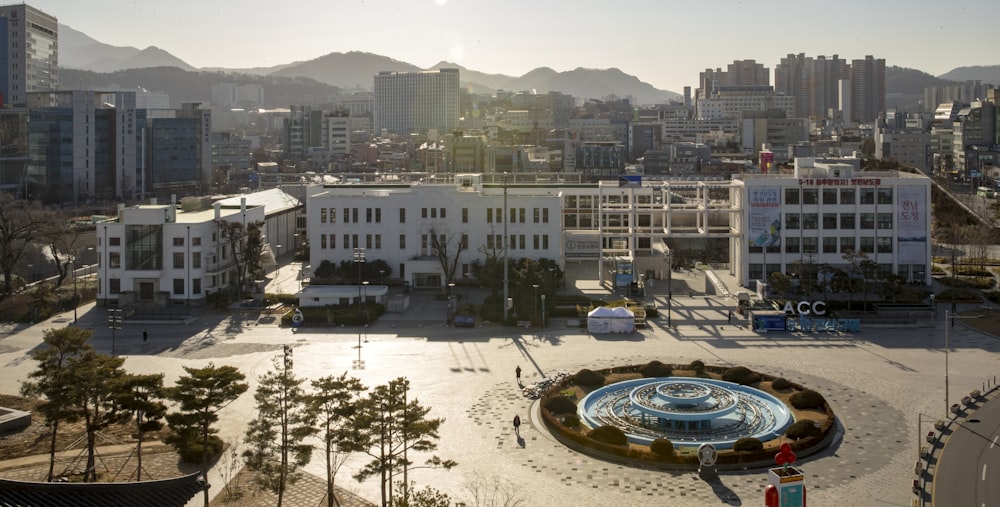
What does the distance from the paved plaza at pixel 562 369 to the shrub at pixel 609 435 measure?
78 centimetres

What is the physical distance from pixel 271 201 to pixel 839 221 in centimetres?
3708

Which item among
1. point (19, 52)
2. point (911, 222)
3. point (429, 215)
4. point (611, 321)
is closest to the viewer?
point (611, 321)

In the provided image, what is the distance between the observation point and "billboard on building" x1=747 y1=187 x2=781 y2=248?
46.4m

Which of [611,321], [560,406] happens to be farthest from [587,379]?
[611,321]

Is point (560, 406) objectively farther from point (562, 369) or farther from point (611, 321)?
point (611, 321)

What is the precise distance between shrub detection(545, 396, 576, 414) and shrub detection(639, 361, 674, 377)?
4.73m

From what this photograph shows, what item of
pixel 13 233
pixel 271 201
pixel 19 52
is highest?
pixel 19 52

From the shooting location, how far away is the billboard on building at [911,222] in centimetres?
4597

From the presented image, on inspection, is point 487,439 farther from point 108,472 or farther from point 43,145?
point 43,145

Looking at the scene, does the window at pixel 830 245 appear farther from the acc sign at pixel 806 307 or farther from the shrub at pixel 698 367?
the shrub at pixel 698 367

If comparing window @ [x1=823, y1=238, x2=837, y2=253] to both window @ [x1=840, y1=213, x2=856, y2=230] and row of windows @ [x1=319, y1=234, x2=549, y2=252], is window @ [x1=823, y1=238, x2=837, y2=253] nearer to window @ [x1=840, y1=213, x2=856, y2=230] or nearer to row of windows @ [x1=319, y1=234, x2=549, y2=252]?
window @ [x1=840, y1=213, x2=856, y2=230]

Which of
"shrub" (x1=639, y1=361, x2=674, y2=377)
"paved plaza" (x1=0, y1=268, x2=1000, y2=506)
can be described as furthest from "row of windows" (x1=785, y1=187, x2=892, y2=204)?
"shrub" (x1=639, y1=361, x2=674, y2=377)

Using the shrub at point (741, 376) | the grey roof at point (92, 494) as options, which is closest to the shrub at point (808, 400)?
the shrub at point (741, 376)

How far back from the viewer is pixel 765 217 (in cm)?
4650
